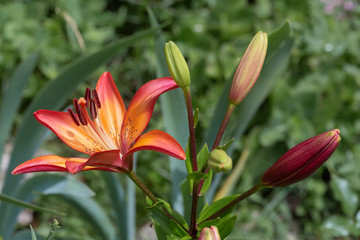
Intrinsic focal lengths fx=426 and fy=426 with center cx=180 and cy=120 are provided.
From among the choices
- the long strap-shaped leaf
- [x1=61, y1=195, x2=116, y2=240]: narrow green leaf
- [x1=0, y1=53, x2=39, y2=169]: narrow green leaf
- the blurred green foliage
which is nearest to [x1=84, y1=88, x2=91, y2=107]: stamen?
the long strap-shaped leaf

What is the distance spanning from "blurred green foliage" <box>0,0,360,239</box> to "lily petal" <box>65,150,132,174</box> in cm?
83

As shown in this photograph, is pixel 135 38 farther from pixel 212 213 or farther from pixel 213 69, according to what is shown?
pixel 213 69

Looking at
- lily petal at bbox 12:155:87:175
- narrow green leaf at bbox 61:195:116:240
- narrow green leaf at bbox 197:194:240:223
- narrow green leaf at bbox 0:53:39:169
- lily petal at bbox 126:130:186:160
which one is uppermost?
narrow green leaf at bbox 0:53:39:169

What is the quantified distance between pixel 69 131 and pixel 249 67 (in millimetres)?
328

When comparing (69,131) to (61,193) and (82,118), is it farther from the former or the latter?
(61,193)

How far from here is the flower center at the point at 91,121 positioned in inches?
28.0

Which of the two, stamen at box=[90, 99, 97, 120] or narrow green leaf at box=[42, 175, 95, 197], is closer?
stamen at box=[90, 99, 97, 120]

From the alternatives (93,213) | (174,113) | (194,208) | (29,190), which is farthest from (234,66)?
(194,208)

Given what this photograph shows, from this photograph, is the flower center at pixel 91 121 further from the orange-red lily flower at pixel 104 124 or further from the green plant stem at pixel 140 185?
the green plant stem at pixel 140 185

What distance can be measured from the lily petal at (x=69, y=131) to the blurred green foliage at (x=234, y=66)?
71cm

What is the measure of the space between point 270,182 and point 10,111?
0.79 metres

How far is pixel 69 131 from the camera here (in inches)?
29.3

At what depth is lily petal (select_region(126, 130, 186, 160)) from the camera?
1.84ft

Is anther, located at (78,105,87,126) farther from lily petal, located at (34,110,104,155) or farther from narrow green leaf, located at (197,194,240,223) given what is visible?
narrow green leaf, located at (197,194,240,223)
